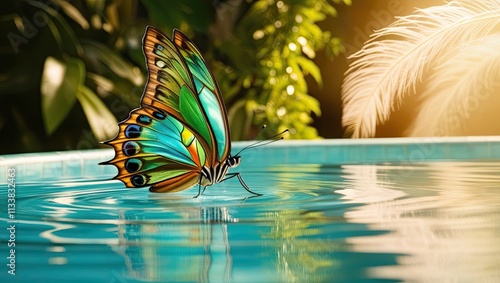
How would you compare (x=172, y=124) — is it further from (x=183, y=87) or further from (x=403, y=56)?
(x=403, y=56)

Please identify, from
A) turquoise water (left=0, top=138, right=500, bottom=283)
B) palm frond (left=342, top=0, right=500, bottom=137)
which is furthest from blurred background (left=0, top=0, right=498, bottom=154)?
palm frond (left=342, top=0, right=500, bottom=137)

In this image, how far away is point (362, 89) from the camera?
479 cm

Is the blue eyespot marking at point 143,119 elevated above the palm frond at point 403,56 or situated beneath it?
situated beneath

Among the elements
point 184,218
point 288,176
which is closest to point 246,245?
point 184,218

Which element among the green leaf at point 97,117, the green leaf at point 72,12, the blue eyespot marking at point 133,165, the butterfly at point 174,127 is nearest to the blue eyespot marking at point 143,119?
the butterfly at point 174,127

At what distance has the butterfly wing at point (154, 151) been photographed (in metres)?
3.24

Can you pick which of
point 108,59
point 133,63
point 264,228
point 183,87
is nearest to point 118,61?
point 108,59

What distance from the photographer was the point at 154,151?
3289mm

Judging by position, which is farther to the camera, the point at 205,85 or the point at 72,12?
the point at 72,12

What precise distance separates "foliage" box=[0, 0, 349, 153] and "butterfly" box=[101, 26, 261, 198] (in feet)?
7.49

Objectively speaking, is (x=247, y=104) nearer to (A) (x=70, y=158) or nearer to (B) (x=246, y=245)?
(A) (x=70, y=158)

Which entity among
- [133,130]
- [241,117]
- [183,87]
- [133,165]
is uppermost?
[241,117]

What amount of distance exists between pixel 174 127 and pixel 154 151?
0.13 meters

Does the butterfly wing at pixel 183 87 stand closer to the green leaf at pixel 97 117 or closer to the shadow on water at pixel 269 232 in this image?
the shadow on water at pixel 269 232
